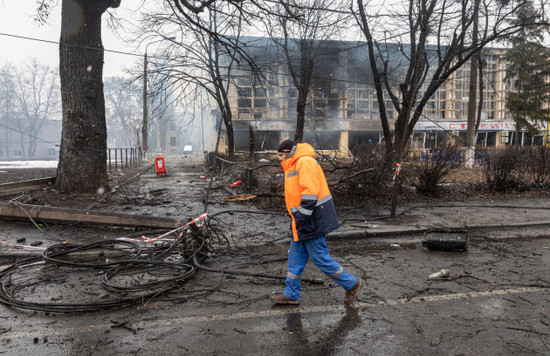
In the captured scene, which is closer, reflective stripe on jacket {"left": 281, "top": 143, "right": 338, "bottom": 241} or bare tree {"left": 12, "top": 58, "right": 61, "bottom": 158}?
reflective stripe on jacket {"left": 281, "top": 143, "right": 338, "bottom": 241}

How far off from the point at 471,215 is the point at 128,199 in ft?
28.4

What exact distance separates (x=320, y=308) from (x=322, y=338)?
0.63 m

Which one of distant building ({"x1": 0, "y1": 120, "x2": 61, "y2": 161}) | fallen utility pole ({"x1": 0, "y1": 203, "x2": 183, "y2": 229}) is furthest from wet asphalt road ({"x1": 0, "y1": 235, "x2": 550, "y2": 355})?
distant building ({"x1": 0, "y1": 120, "x2": 61, "y2": 161})

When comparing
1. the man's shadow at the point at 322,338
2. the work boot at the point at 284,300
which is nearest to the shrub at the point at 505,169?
the man's shadow at the point at 322,338

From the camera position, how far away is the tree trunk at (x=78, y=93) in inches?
399

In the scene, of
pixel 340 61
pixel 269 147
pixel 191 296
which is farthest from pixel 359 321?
pixel 340 61

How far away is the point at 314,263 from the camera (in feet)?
12.8

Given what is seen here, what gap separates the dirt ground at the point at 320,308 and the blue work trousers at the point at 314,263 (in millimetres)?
216

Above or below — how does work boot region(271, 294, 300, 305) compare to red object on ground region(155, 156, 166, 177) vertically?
below

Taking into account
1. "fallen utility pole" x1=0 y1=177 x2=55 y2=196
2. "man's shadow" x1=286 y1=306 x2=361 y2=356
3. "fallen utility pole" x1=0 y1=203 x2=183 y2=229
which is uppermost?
"fallen utility pole" x1=0 y1=177 x2=55 y2=196

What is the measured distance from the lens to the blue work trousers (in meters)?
3.89

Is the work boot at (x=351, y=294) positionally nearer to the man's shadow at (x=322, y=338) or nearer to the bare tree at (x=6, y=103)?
the man's shadow at (x=322, y=338)

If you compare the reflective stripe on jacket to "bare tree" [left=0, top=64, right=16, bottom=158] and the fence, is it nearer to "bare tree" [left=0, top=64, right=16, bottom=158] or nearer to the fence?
the fence

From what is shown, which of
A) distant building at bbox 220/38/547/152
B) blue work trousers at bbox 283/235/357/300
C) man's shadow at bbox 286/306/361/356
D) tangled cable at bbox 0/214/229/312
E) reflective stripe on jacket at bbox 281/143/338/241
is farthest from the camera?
distant building at bbox 220/38/547/152
